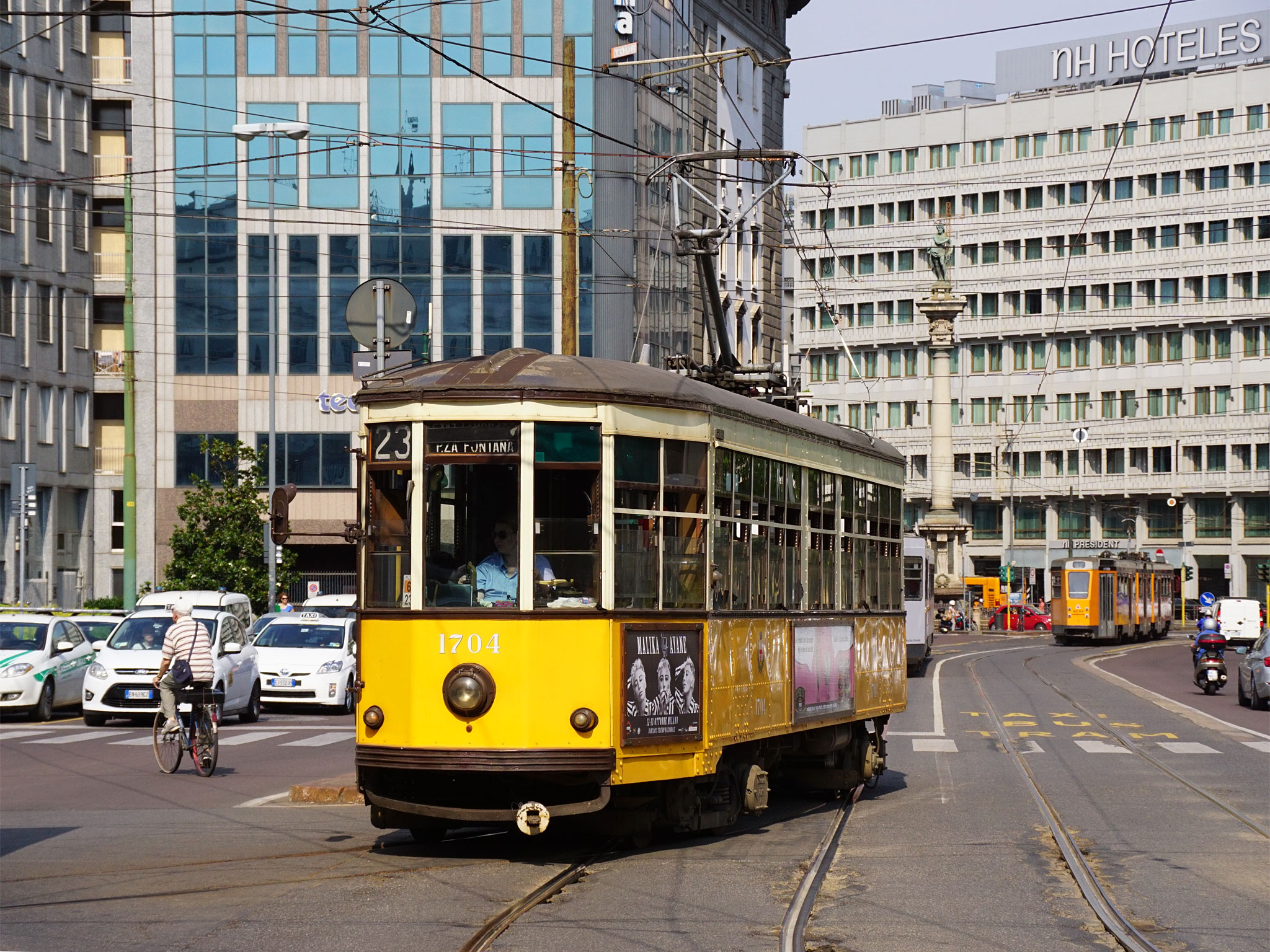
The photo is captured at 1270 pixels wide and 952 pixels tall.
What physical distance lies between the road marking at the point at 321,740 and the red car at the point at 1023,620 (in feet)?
210

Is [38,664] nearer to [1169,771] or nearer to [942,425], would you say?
[1169,771]

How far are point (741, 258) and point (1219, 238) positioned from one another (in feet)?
122

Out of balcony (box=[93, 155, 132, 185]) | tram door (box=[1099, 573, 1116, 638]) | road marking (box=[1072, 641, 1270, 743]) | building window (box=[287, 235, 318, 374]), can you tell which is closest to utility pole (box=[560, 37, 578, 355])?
road marking (box=[1072, 641, 1270, 743])

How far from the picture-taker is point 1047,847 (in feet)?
42.8

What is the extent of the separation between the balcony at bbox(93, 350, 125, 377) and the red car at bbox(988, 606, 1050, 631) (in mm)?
41206

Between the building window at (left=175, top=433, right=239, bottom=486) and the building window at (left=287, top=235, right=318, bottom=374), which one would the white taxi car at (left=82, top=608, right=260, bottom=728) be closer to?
the building window at (left=287, top=235, right=318, bottom=374)

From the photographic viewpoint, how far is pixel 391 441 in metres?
12.2

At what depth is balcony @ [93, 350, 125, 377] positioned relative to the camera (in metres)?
61.1

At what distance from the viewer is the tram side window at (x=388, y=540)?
12000mm

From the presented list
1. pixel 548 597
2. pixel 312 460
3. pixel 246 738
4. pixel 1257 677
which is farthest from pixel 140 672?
pixel 312 460

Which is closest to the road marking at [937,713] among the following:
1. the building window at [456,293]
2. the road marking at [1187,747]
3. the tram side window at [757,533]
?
the road marking at [1187,747]

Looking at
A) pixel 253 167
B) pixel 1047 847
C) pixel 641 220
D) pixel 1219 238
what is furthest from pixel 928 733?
pixel 1219 238

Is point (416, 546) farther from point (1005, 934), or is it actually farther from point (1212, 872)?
point (1212, 872)

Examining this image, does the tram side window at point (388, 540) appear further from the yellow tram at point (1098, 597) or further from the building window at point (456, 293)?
the yellow tram at point (1098, 597)
